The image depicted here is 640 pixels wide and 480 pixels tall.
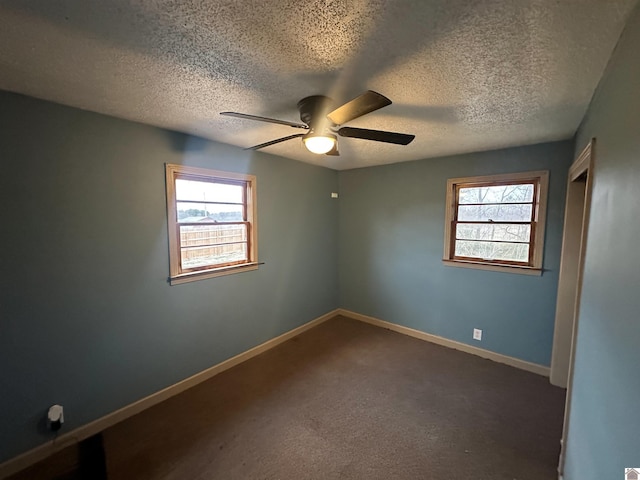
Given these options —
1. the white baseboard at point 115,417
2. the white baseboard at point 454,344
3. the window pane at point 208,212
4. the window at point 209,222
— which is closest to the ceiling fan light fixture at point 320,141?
the window at point 209,222

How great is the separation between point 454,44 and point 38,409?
130 inches

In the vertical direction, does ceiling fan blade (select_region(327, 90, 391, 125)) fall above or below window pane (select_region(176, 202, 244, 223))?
above

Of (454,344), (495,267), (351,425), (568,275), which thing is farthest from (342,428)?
(568,275)

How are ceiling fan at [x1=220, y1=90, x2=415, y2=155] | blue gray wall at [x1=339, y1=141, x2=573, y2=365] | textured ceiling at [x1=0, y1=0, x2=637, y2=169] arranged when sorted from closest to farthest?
textured ceiling at [x1=0, y1=0, x2=637, y2=169], ceiling fan at [x1=220, y1=90, x2=415, y2=155], blue gray wall at [x1=339, y1=141, x2=573, y2=365]

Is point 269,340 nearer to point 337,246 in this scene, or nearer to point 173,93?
point 337,246

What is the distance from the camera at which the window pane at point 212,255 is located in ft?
8.59

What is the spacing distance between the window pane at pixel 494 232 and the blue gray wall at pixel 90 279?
2.68m

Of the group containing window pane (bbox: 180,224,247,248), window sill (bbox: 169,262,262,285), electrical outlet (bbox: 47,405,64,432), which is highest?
window pane (bbox: 180,224,247,248)

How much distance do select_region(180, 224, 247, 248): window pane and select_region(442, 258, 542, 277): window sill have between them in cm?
253

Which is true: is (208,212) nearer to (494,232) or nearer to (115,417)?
(115,417)

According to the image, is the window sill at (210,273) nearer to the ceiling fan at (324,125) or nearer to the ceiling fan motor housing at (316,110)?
the ceiling fan at (324,125)

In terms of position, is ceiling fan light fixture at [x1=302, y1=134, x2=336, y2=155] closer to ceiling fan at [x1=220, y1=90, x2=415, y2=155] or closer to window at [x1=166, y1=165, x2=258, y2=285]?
ceiling fan at [x1=220, y1=90, x2=415, y2=155]

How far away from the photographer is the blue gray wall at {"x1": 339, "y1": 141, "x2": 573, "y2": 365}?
2746 millimetres

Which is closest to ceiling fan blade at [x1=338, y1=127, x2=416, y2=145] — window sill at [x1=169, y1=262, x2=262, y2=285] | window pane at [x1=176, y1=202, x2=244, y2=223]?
window pane at [x1=176, y1=202, x2=244, y2=223]
